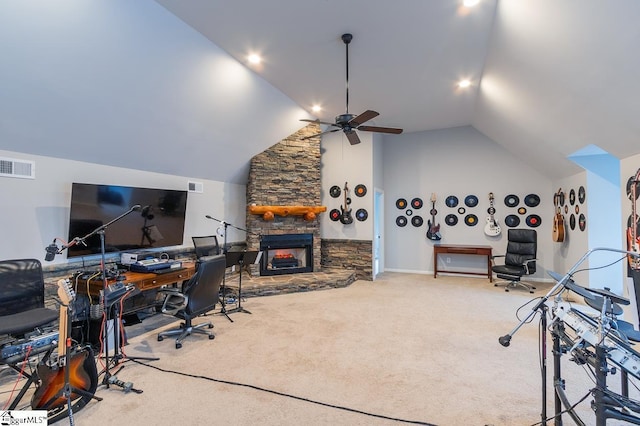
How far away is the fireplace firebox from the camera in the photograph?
243 inches

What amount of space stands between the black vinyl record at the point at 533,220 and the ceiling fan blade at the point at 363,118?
4.95m

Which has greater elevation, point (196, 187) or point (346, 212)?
point (196, 187)

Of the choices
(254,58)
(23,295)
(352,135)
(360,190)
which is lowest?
(23,295)

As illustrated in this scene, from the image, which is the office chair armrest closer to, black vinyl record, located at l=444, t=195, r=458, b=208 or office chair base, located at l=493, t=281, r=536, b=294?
office chair base, located at l=493, t=281, r=536, b=294

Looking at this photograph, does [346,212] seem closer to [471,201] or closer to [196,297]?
[471,201]

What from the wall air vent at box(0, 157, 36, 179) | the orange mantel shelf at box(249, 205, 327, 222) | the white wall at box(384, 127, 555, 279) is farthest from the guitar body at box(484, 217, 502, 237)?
the wall air vent at box(0, 157, 36, 179)

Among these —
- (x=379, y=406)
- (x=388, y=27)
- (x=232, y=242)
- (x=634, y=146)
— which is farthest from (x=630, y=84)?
(x=232, y=242)

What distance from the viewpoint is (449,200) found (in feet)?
23.6

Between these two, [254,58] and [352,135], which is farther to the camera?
[352,135]

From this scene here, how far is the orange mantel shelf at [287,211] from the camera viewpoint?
5938 millimetres

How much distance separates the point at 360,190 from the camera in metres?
6.68

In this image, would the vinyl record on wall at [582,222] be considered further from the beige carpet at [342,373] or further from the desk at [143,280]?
the desk at [143,280]

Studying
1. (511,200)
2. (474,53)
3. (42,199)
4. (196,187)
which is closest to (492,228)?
(511,200)

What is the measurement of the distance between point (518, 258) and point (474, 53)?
4091mm
